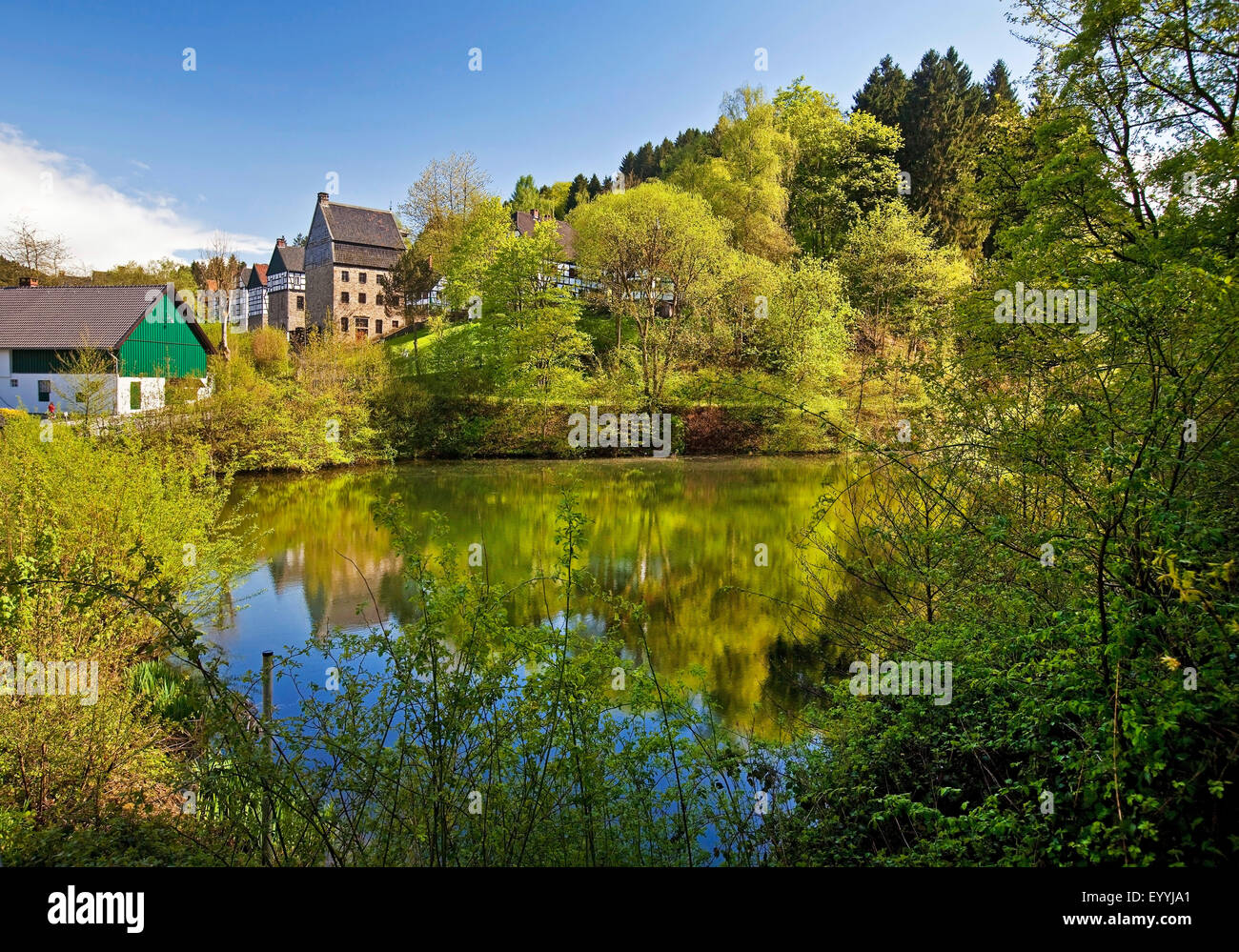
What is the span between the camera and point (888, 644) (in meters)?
6.98

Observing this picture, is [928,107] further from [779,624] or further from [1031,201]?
[779,624]

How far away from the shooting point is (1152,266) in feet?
23.2

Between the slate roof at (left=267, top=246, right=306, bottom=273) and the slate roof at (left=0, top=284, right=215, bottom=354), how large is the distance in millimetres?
31819

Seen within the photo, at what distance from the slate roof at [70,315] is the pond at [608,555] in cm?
1133

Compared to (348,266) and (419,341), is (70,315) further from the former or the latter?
(348,266)

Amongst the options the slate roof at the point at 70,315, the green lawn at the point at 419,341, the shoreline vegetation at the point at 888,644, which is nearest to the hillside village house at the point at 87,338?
the slate roof at the point at 70,315

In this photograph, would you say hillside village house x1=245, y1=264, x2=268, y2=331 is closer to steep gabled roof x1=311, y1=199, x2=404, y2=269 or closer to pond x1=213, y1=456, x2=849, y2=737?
steep gabled roof x1=311, y1=199, x2=404, y2=269

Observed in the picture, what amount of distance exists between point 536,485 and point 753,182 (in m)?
28.1

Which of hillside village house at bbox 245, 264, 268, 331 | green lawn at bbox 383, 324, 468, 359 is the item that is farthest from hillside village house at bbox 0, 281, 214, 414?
hillside village house at bbox 245, 264, 268, 331

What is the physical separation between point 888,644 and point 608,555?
9.34 meters

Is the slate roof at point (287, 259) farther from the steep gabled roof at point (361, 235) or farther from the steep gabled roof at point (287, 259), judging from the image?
the steep gabled roof at point (361, 235)

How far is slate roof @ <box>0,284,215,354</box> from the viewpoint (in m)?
31.1

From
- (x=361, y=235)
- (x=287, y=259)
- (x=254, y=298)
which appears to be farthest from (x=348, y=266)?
(x=254, y=298)
